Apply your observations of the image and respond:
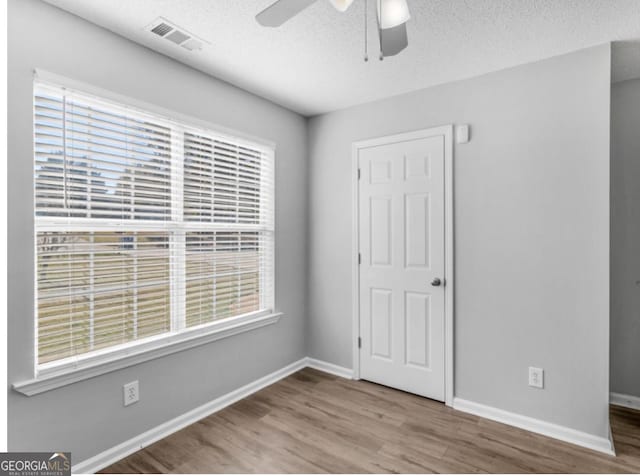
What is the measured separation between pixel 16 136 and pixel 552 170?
3.05m

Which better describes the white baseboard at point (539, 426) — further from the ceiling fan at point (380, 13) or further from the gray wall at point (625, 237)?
the ceiling fan at point (380, 13)

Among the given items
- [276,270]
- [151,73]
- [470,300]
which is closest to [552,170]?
[470,300]

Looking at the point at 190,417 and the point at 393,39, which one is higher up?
the point at 393,39

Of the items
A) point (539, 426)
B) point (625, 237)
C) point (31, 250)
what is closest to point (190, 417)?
point (31, 250)

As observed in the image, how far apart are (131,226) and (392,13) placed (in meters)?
1.82

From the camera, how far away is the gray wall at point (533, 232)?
2.23 meters

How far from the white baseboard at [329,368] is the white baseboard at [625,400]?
6.77 feet

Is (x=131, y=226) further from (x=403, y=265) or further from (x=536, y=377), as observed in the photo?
(x=536, y=377)

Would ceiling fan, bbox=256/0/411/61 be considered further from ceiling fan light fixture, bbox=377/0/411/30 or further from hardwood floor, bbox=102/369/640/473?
hardwood floor, bbox=102/369/640/473

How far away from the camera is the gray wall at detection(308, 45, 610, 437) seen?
2227 millimetres

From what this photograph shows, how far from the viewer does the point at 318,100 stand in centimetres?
312

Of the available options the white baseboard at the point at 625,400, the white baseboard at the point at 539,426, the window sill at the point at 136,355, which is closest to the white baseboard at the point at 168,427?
Answer: the window sill at the point at 136,355

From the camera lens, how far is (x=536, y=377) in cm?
242

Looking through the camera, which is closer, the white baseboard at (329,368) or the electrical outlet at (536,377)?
the electrical outlet at (536,377)
